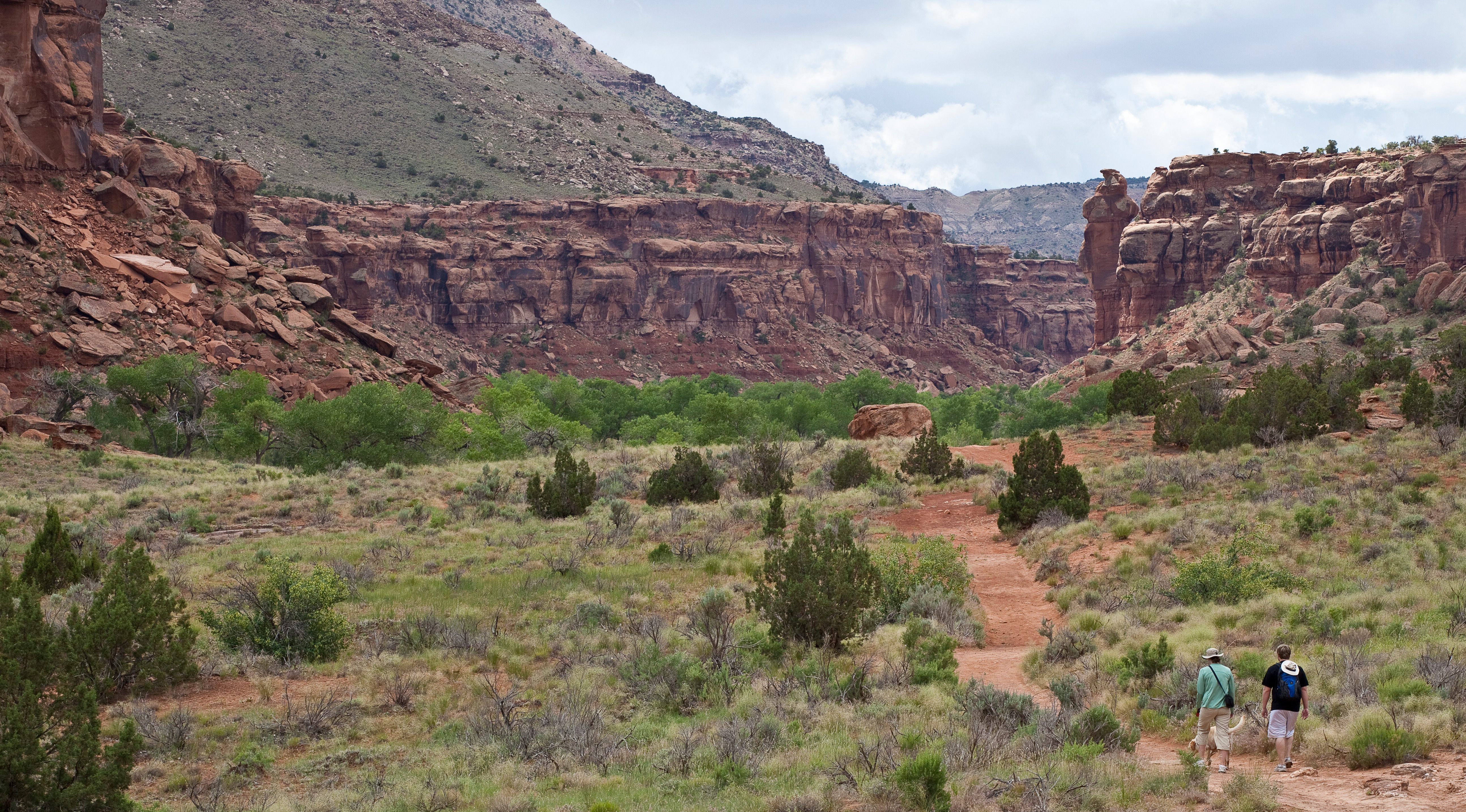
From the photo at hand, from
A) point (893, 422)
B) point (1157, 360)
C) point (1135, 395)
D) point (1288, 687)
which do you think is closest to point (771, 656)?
point (1288, 687)

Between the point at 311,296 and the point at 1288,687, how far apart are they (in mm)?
47083

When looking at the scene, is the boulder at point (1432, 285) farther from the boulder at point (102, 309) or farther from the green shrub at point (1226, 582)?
the boulder at point (102, 309)

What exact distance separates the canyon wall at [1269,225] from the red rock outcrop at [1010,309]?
130ft

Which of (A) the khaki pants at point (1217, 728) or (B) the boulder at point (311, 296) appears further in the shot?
(B) the boulder at point (311, 296)

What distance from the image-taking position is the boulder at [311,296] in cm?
4850

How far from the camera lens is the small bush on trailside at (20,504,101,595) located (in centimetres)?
1538

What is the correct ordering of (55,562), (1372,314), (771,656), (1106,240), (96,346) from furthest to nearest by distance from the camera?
1. (1106,240)
2. (1372,314)
3. (96,346)
4. (55,562)
5. (771,656)

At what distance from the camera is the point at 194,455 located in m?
36.7

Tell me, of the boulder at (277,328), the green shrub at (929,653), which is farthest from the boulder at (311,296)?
the green shrub at (929,653)

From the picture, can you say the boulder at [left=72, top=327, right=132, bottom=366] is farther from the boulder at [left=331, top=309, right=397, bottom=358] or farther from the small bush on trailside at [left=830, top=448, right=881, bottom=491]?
the small bush on trailside at [left=830, top=448, right=881, bottom=491]

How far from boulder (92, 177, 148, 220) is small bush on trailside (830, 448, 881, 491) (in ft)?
105

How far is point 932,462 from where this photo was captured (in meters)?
27.8

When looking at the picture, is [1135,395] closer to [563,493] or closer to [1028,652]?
[563,493]

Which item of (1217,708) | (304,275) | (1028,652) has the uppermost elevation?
(304,275)
